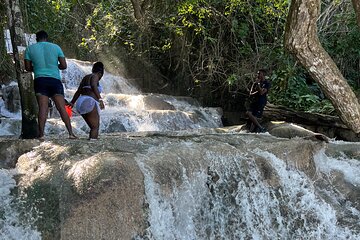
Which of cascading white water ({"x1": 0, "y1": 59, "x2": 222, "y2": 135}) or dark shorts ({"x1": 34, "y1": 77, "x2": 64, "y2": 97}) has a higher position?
dark shorts ({"x1": 34, "y1": 77, "x2": 64, "y2": 97})

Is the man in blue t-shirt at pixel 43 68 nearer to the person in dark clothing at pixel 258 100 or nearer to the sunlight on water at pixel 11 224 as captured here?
the sunlight on water at pixel 11 224

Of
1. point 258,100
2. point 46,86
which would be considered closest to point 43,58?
point 46,86

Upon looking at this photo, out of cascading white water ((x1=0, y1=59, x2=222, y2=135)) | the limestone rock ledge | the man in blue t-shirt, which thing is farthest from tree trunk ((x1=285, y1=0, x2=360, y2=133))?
cascading white water ((x1=0, y1=59, x2=222, y2=135))

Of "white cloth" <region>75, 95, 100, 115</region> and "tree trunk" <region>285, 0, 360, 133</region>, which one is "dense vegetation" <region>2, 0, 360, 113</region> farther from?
"white cloth" <region>75, 95, 100, 115</region>

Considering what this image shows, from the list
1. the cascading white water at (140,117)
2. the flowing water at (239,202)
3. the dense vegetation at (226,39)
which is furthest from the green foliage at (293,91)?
the flowing water at (239,202)

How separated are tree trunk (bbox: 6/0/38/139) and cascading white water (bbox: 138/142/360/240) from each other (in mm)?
2338

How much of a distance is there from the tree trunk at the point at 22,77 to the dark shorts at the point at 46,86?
815mm

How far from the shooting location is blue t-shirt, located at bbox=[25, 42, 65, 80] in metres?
5.73

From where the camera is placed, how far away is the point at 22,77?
6.49 metres

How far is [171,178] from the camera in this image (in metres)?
4.85

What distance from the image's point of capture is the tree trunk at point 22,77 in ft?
21.1

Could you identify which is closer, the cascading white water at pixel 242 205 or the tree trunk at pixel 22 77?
the cascading white water at pixel 242 205

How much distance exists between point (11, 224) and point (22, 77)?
3019 millimetres

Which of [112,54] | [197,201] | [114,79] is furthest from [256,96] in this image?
[112,54]
